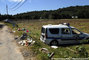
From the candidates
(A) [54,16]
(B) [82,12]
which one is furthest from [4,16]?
(B) [82,12]

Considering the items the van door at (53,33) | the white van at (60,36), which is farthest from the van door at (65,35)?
the van door at (53,33)

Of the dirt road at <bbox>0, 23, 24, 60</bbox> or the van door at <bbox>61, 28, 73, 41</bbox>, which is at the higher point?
the van door at <bbox>61, 28, 73, 41</bbox>

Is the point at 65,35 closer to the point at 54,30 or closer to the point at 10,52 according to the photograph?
the point at 54,30

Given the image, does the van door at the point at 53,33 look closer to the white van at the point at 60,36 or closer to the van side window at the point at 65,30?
the white van at the point at 60,36

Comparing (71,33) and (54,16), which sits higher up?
(71,33)

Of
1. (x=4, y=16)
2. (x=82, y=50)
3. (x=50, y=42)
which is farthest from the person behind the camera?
(x=4, y=16)

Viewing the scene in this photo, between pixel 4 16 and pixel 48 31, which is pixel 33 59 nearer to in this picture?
pixel 48 31

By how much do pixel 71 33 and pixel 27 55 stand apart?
4.58 m

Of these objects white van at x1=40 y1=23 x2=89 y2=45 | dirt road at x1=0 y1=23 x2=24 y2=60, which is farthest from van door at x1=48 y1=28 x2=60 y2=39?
dirt road at x1=0 y1=23 x2=24 y2=60

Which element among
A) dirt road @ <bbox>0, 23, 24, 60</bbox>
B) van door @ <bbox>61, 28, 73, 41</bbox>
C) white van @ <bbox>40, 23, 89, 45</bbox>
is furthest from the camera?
van door @ <bbox>61, 28, 73, 41</bbox>

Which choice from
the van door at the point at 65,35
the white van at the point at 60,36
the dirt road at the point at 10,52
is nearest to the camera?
the dirt road at the point at 10,52

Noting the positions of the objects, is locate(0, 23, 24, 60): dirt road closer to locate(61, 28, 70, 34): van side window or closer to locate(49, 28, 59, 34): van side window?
locate(49, 28, 59, 34): van side window

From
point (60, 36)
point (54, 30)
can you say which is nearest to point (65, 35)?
point (60, 36)

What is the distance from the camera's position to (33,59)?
6.43 meters
